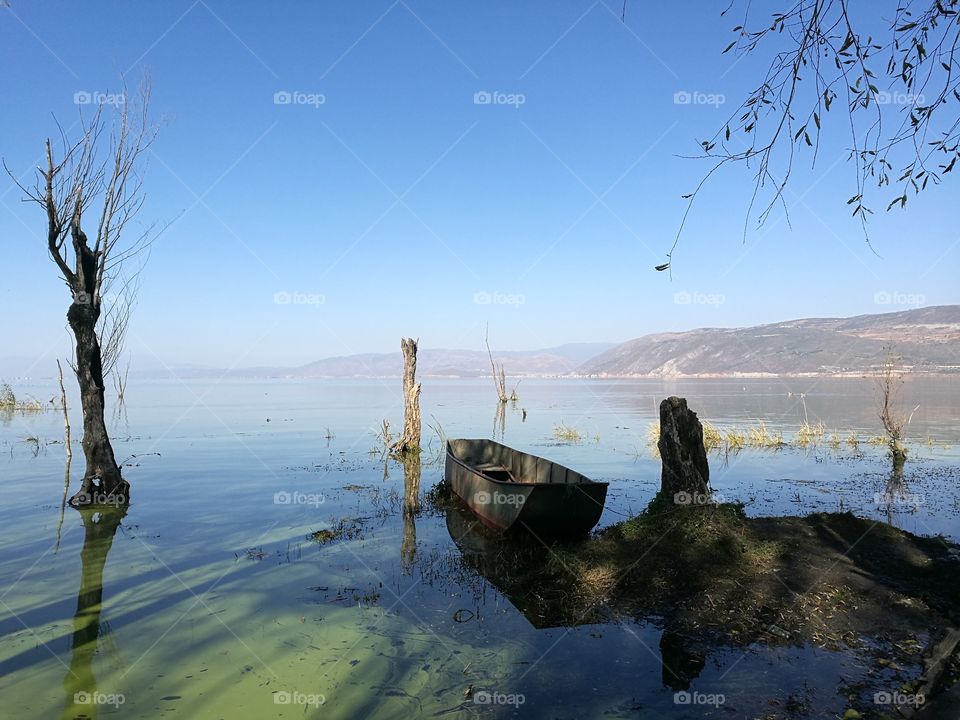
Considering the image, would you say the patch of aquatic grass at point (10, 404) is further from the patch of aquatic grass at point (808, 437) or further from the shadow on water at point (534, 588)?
the patch of aquatic grass at point (808, 437)

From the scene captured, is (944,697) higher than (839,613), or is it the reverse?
(944,697)

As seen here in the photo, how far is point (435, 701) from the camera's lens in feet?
19.2

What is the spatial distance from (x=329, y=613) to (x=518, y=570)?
291cm

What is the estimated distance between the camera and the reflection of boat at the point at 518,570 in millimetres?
7801

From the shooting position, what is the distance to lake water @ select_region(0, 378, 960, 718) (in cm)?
588

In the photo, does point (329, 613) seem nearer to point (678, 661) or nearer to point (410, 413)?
point (678, 661)

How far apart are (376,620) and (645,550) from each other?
4018 millimetres

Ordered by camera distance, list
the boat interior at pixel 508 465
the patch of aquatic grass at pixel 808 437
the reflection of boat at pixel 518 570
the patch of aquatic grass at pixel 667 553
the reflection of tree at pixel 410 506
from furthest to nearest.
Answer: the patch of aquatic grass at pixel 808 437 < the boat interior at pixel 508 465 < the reflection of tree at pixel 410 506 < the patch of aquatic grass at pixel 667 553 < the reflection of boat at pixel 518 570

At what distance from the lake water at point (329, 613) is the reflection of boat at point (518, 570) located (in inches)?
4.5

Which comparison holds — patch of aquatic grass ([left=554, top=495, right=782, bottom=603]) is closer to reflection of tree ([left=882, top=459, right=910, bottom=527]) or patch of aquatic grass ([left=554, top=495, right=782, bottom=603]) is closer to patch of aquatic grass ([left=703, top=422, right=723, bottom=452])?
reflection of tree ([left=882, top=459, right=910, bottom=527])

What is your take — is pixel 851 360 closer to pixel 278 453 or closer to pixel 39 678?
pixel 278 453

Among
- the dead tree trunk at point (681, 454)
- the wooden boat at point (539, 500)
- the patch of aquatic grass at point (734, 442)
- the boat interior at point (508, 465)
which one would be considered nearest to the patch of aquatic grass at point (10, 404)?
the boat interior at point (508, 465)

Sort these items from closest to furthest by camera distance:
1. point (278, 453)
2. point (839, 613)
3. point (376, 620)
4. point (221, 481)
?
point (839, 613), point (376, 620), point (221, 481), point (278, 453)

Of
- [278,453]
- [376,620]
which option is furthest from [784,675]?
[278,453]
